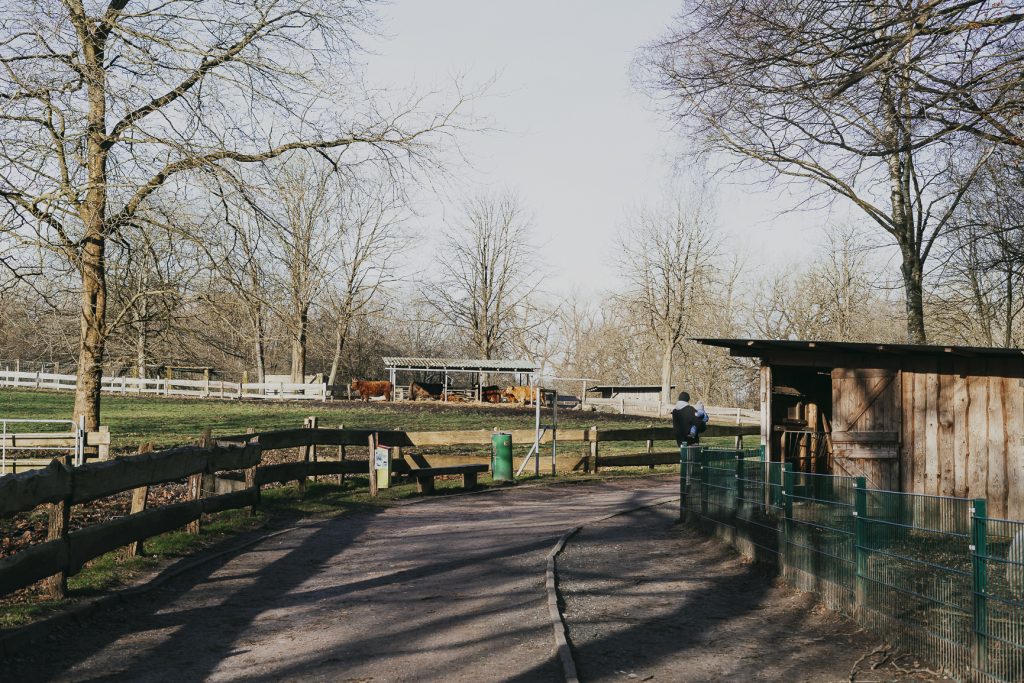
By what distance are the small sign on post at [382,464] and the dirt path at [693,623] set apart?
589 cm

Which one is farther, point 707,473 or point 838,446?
point 838,446

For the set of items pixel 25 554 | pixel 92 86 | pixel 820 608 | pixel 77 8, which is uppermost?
pixel 77 8

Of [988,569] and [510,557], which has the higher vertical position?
[988,569]

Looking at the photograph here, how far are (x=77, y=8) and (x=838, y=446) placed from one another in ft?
40.6

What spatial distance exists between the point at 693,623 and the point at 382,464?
386 inches

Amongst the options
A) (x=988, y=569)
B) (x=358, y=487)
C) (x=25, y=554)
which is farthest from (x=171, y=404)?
(x=988, y=569)

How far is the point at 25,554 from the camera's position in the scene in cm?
731

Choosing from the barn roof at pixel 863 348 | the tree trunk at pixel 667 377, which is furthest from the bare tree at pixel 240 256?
the tree trunk at pixel 667 377

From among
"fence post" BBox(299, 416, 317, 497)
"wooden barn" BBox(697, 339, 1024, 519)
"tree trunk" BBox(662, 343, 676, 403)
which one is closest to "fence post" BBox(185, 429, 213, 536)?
"fence post" BBox(299, 416, 317, 497)

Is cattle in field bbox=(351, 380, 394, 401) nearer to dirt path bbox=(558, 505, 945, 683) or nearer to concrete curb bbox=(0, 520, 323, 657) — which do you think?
dirt path bbox=(558, 505, 945, 683)

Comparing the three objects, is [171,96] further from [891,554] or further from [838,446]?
[838,446]

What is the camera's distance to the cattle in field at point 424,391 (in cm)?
6069

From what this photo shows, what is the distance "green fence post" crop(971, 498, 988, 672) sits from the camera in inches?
246

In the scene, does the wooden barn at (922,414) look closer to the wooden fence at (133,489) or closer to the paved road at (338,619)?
the paved road at (338,619)
